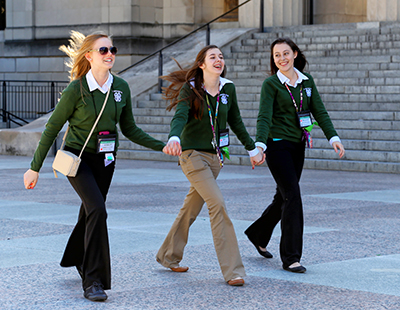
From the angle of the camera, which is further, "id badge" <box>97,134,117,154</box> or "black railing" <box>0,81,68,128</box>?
"black railing" <box>0,81,68,128</box>

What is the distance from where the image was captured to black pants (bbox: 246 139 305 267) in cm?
591

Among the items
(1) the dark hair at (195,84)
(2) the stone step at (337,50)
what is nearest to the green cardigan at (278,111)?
(1) the dark hair at (195,84)

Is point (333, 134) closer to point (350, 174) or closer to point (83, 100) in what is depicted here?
point (83, 100)

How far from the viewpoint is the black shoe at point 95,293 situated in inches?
192

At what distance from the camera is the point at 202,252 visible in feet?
21.3

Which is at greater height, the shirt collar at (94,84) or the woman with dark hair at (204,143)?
the shirt collar at (94,84)

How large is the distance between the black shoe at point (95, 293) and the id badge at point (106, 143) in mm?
905

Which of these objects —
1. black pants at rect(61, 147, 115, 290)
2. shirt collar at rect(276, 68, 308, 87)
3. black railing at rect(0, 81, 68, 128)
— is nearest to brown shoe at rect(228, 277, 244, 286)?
black pants at rect(61, 147, 115, 290)

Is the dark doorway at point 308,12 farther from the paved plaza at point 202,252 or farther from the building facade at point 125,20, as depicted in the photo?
the paved plaza at point 202,252

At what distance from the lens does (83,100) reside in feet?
16.9

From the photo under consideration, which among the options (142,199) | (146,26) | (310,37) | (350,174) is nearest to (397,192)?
(350,174)

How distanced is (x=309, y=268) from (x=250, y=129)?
10.7 meters

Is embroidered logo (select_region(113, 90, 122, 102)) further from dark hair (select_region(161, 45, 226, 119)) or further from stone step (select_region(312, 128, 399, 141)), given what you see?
stone step (select_region(312, 128, 399, 141))

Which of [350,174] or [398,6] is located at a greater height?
[398,6]
